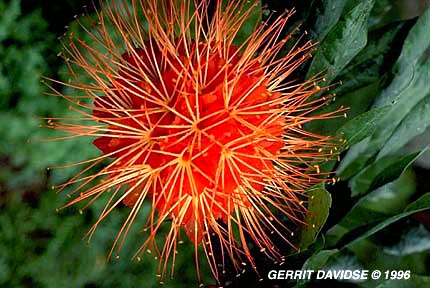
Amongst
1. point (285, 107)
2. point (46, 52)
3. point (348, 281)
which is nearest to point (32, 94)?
point (46, 52)

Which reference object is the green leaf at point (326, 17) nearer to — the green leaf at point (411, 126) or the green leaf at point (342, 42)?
the green leaf at point (342, 42)

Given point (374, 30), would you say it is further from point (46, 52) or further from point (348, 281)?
point (46, 52)

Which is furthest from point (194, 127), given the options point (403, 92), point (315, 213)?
point (403, 92)

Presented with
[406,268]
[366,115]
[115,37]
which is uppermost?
[115,37]

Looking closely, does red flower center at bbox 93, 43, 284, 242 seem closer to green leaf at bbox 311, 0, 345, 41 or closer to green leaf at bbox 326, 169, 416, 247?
green leaf at bbox 311, 0, 345, 41

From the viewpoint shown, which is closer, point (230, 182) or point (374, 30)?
point (230, 182)

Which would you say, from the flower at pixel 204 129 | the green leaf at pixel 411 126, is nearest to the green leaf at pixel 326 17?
the flower at pixel 204 129

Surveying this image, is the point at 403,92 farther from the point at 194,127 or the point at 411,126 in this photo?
the point at 194,127
